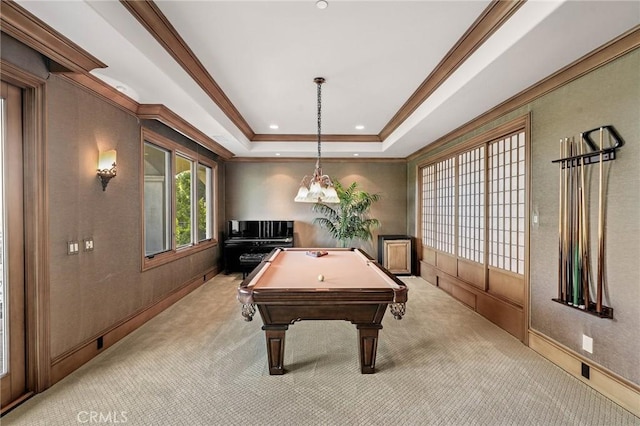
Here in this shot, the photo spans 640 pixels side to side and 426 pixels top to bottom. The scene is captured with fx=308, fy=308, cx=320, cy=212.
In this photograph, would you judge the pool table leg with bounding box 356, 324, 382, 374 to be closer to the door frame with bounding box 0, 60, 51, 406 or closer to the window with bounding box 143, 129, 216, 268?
the door frame with bounding box 0, 60, 51, 406

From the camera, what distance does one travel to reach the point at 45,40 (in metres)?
2.09

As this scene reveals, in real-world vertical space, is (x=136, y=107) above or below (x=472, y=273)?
above

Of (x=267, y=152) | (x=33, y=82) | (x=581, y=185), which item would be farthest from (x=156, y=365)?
(x=267, y=152)

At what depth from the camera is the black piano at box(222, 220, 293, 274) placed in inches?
248

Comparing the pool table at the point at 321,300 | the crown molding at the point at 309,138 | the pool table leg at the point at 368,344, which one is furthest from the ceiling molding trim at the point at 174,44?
the pool table leg at the point at 368,344

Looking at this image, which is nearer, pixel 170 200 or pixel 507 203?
pixel 507 203

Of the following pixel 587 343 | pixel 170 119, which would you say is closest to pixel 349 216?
pixel 170 119

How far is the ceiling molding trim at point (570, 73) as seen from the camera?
2123 mm

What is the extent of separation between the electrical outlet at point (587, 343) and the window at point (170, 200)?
4504 millimetres

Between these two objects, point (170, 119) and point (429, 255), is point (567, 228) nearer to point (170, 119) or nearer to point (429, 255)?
point (429, 255)

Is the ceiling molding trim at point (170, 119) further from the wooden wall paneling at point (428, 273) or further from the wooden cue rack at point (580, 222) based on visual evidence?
the wooden wall paneling at point (428, 273)

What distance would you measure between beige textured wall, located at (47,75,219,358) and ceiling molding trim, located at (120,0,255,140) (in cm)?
92

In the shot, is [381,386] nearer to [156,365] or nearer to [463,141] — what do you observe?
[156,365]

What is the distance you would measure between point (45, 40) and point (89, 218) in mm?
1478
